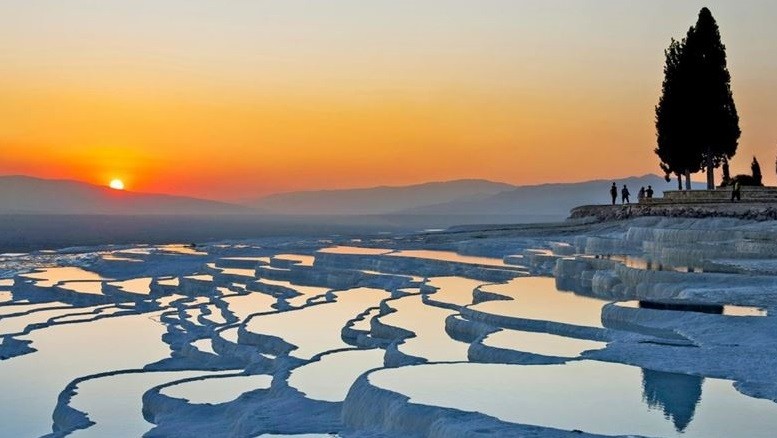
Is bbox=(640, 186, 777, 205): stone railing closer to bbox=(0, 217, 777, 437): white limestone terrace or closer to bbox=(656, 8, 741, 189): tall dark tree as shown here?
bbox=(656, 8, 741, 189): tall dark tree

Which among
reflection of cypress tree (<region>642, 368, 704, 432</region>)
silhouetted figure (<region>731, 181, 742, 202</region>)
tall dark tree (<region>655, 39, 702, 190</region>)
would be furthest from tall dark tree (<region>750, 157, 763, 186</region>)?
reflection of cypress tree (<region>642, 368, 704, 432</region>)

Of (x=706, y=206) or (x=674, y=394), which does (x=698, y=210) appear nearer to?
(x=706, y=206)

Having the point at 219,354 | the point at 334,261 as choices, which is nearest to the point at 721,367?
the point at 219,354

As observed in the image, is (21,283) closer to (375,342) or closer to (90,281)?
(90,281)

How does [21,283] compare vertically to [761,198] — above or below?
below

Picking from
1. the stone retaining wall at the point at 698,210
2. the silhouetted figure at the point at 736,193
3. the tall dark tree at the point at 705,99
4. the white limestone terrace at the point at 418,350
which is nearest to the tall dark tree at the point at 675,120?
the tall dark tree at the point at 705,99

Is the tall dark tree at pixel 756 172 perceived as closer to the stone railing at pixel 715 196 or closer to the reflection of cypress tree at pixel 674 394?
the stone railing at pixel 715 196

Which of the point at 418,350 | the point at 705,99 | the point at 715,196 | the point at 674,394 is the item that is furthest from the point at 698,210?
the point at 674,394
